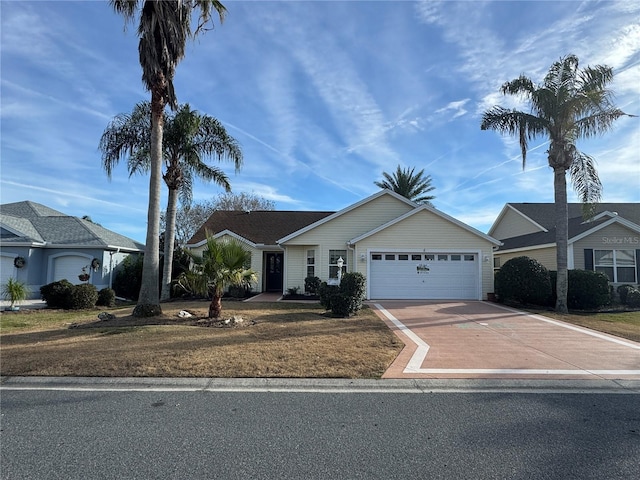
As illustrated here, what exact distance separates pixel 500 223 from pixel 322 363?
26310 mm

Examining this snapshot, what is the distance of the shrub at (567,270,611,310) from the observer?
14609 millimetres

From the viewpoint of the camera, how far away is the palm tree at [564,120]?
13.5 m

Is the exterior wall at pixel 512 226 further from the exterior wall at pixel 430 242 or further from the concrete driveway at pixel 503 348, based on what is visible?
the concrete driveway at pixel 503 348

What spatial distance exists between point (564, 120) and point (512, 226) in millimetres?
13683

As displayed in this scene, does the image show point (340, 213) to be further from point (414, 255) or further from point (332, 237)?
point (414, 255)

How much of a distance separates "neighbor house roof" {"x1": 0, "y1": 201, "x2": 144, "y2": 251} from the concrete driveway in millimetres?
16744

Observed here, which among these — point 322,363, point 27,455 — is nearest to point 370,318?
point 322,363

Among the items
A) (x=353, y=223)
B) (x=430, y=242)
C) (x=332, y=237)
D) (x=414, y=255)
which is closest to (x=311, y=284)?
(x=332, y=237)

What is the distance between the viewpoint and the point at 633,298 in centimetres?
1548

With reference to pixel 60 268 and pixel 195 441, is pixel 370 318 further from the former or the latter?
pixel 60 268

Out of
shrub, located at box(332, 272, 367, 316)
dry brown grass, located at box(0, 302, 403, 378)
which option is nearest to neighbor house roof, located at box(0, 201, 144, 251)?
dry brown grass, located at box(0, 302, 403, 378)

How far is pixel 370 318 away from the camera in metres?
11.8

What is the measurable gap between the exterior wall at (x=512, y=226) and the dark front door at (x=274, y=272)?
15810mm

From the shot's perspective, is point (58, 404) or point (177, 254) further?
point (177, 254)
